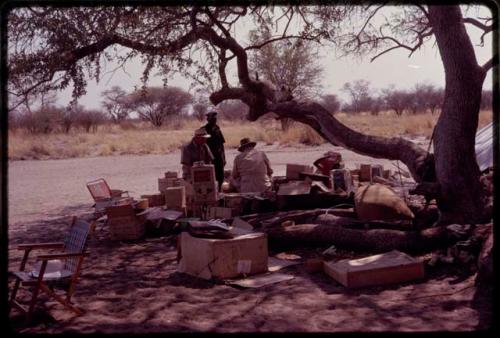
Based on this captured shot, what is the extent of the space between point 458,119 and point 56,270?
479cm

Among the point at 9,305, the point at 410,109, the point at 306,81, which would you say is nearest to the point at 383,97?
the point at 410,109

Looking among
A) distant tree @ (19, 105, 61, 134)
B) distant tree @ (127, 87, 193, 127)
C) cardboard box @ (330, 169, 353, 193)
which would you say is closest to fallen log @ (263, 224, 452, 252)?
cardboard box @ (330, 169, 353, 193)

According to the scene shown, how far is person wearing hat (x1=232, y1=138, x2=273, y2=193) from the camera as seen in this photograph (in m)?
9.66

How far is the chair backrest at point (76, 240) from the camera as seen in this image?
566 centimetres

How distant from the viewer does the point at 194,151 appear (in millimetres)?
9656

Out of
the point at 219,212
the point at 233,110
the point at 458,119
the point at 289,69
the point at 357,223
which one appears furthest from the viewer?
the point at 233,110

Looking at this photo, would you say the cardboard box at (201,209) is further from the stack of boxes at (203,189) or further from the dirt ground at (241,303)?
the dirt ground at (241,303)

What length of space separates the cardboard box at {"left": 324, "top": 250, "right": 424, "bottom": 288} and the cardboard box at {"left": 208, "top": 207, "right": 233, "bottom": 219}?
292 cm

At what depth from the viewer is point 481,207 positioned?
701 centimetres

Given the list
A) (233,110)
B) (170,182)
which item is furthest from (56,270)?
(233,110)

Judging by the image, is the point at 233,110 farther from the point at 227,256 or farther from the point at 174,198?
the point at 227,256

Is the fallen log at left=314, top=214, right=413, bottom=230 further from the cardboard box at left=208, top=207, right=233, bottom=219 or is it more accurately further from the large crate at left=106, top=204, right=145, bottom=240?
the large crate at left=106, top=204, right=145, bottom=240

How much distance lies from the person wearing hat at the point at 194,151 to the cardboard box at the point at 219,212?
1.04 m

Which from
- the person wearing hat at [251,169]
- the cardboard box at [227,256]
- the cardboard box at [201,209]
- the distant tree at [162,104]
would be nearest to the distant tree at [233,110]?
the distant tree at [162,104]
